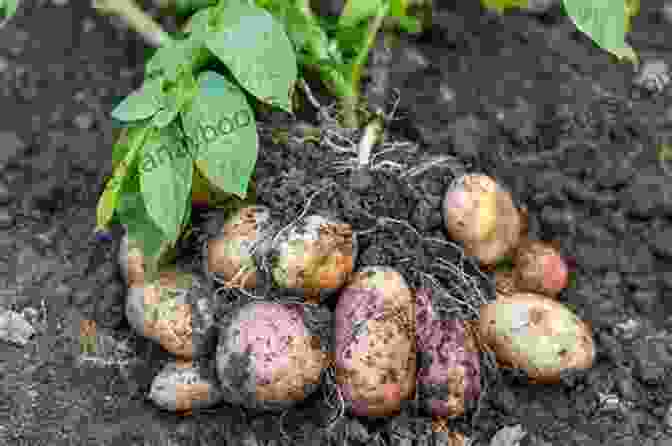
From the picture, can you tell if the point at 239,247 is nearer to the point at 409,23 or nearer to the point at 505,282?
the point at 505,282

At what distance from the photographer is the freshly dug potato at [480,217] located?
2.05m

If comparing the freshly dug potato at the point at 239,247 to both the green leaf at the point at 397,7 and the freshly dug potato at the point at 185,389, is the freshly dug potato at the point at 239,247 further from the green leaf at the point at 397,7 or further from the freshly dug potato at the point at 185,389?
the green leaf at the point at 397,7

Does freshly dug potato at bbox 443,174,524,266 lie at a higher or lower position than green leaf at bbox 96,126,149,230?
lower

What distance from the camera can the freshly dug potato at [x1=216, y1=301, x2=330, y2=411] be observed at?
178 cm

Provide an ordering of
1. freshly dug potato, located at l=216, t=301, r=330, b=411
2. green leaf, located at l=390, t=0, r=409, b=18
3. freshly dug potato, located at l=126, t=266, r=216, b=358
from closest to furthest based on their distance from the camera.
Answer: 1. freshly dug potato, located at l=216, t=301, r=330, b=411
2. freshly dug potato, located at l=126, t=266, r=216, b=358
3. green leaf, located at l=390, t=0, r=409, b=18

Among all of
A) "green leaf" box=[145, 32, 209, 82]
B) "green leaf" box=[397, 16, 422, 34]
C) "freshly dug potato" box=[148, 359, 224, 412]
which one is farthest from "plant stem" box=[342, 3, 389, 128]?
"freshly dug potato" box=[148, 359, 224, 412]

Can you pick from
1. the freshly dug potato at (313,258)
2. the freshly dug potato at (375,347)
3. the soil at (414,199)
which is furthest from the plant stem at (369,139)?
the freshly dug potato at (375,347)

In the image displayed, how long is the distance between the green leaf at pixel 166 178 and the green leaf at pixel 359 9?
619 millimetres

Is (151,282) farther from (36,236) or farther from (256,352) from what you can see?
(36,236)

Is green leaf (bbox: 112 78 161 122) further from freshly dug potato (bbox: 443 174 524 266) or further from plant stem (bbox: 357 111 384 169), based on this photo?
freshly dug potato (bbox: 443 174 524 266)

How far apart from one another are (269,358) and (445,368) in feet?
1.32

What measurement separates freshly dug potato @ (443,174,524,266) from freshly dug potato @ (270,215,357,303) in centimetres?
30

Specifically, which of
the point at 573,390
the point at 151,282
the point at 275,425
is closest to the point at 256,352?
the point at 275,425

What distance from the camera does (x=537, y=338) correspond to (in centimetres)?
194
